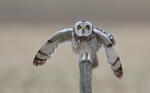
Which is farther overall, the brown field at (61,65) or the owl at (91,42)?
the brown field at (61,65)

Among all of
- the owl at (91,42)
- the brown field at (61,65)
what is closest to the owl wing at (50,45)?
the owl at (91,42)

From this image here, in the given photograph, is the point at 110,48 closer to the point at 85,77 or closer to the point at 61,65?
the point at 85,77

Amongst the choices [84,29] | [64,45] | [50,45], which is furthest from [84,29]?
[64,45]

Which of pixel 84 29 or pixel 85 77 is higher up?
pixel 84 29

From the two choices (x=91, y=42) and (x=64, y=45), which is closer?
(x=91, y=42)

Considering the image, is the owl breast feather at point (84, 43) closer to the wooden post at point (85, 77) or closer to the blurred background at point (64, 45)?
the wooden post at point (85, 77)

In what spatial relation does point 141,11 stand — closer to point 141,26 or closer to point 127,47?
point 141,26

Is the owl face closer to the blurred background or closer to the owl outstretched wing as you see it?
the owl outstretched wing
